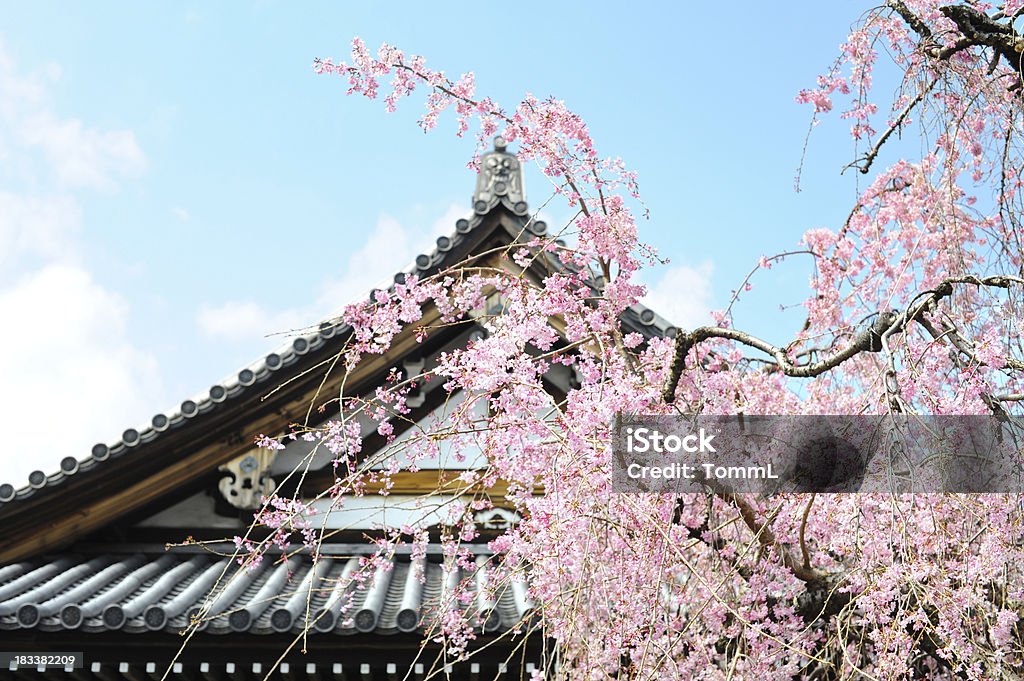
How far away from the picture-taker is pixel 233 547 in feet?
23.0

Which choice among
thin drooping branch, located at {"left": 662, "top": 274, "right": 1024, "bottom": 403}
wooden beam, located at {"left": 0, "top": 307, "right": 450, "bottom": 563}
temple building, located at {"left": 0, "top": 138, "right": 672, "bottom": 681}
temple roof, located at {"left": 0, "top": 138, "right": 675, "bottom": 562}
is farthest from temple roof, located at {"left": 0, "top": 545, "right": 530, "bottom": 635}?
thin drooping branch, located at {"left": 662, "top": 274, "right": 1024, "bottom": 403}

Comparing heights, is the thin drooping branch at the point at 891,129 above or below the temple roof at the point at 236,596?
above

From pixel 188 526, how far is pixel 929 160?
531 centimetres

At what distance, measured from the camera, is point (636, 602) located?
4031 mm

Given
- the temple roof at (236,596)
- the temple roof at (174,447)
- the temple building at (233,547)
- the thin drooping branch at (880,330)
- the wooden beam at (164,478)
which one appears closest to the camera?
the thin drooping branch at (880,330)

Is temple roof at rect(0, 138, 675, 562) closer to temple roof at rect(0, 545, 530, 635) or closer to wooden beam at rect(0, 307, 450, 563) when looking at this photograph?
wooden beam at rect(0, 307, 450, 563)

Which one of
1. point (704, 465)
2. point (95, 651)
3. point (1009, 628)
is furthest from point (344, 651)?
point (1009, 628)

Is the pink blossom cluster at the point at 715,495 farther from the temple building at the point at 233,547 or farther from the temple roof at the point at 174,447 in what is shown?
the temple roof at the point at 174,447

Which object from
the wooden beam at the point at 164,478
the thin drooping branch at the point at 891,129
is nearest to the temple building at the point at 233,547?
the wooden beam at the point at 164,478

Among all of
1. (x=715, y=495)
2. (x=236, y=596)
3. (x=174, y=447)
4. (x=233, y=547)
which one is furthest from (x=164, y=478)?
(x=715, y=495)

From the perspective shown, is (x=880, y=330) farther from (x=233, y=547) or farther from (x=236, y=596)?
(x=233, y=547)

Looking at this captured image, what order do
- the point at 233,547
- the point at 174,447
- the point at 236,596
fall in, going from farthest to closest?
1. the point at 233,547
2. the point at 174,447
3. the point at 236,596

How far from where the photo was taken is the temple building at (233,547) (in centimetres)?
535

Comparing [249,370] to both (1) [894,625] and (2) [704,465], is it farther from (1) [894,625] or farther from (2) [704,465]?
(1) [894,625]
